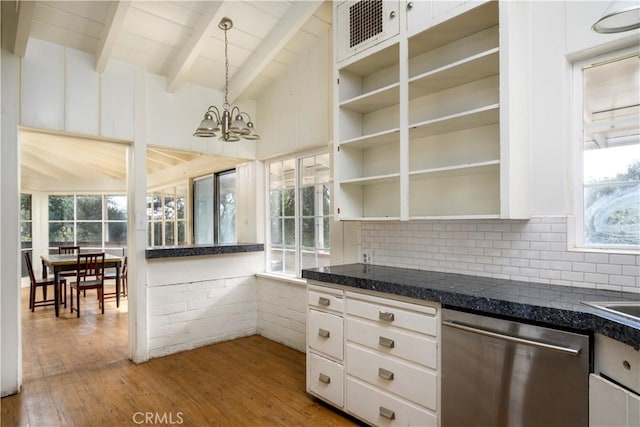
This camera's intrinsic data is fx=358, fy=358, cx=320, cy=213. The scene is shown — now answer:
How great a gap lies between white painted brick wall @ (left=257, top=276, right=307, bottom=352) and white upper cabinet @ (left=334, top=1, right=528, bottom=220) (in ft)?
3.94

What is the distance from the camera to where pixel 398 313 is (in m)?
2.01

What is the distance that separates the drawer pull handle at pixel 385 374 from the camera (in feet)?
6.70

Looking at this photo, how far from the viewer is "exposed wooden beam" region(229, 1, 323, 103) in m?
2.86

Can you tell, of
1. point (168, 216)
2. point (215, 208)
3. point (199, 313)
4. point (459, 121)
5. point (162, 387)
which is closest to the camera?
point (459, 121)

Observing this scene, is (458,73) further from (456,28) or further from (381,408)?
(381,408)

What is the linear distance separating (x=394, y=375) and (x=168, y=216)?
17.8 ft

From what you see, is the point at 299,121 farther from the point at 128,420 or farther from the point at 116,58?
the point at 128,420

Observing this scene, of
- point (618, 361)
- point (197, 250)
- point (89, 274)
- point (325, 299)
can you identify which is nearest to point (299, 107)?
point (197, 250)

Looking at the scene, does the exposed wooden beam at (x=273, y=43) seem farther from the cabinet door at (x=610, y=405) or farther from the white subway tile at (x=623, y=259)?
the cabinet door at (x=610, y=405)

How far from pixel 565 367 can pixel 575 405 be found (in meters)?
0.15

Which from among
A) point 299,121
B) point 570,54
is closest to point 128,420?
point 299,121

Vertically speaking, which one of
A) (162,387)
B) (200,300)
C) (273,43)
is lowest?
(162,387)

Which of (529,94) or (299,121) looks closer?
(529,94)

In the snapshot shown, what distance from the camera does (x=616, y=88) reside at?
6.08 ft
